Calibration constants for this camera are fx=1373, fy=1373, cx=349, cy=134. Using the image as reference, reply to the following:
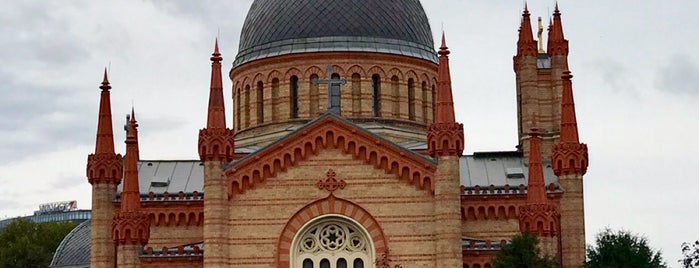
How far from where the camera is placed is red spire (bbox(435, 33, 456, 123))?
5059cm

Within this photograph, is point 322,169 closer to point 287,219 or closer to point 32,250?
point 287,219

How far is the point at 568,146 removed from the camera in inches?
2190

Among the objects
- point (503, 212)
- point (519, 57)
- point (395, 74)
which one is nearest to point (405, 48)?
point (395, 74)

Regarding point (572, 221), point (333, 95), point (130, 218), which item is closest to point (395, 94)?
point (333, 95)

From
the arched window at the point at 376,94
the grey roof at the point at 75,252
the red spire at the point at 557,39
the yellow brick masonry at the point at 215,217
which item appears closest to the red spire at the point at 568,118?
the red spire at the point at 557,39

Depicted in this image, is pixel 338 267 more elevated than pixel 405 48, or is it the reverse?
pixel 405 48

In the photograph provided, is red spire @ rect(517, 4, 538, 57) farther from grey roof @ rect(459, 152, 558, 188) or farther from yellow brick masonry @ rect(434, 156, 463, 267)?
yellow brick masonry @ rect(434, 156, 463, 267)

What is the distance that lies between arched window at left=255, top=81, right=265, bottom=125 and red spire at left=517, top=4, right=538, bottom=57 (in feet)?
38.3

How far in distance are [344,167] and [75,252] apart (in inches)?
1041

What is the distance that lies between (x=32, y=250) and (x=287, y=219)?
42.8m

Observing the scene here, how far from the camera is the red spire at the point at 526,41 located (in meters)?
61.4

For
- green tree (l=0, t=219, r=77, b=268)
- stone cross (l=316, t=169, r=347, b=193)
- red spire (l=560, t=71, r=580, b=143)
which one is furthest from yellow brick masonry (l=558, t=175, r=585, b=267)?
green tree (l=0, t=219, r=77, b=268)

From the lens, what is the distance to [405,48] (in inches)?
2434

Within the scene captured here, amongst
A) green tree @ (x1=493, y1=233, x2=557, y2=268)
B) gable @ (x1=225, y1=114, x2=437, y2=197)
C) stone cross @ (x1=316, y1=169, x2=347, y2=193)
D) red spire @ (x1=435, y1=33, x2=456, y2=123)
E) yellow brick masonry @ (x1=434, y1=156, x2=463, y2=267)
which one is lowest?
green tree @ (x1=493, y1=233, x2=557, y2=268)
